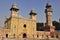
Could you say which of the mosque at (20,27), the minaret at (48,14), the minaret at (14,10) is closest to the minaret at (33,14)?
the mosque at (20,27)

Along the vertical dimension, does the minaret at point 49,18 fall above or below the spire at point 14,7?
below

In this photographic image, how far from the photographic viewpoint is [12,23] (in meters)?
37.8

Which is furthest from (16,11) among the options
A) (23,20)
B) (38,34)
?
(38,34)

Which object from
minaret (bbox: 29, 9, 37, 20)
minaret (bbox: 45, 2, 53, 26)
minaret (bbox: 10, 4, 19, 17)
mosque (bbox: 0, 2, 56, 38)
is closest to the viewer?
mosque (bbox: 0, 2, 56, 38)

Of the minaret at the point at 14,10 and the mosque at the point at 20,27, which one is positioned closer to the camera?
the mosque at the point at 20,27

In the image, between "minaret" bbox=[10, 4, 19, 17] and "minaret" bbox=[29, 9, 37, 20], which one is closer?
"minaret" bbox=[10, 4, 19, 17]

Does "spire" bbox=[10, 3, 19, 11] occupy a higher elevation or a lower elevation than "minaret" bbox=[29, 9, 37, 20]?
higher

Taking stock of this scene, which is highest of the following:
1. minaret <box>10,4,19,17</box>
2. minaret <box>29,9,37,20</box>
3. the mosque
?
minaret <box>10,4,19,17</box>

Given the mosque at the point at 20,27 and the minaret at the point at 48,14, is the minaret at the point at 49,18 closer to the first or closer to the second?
the minaret at the point at 48,14

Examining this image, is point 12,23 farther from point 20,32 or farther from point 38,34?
point 38,34

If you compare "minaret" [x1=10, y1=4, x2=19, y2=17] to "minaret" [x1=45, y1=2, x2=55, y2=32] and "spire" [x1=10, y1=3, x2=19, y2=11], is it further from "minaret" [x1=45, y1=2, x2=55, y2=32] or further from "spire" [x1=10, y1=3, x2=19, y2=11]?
"minaret" [x1=45, y1=2, x2=55, y2=32]

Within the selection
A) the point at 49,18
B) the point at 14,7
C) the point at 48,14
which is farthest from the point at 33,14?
the point at 14,7

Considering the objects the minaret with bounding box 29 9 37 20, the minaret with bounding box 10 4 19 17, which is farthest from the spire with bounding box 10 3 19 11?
the minaret with bounding box 29 9 37 20

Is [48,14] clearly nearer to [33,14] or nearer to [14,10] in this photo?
[33,14]
